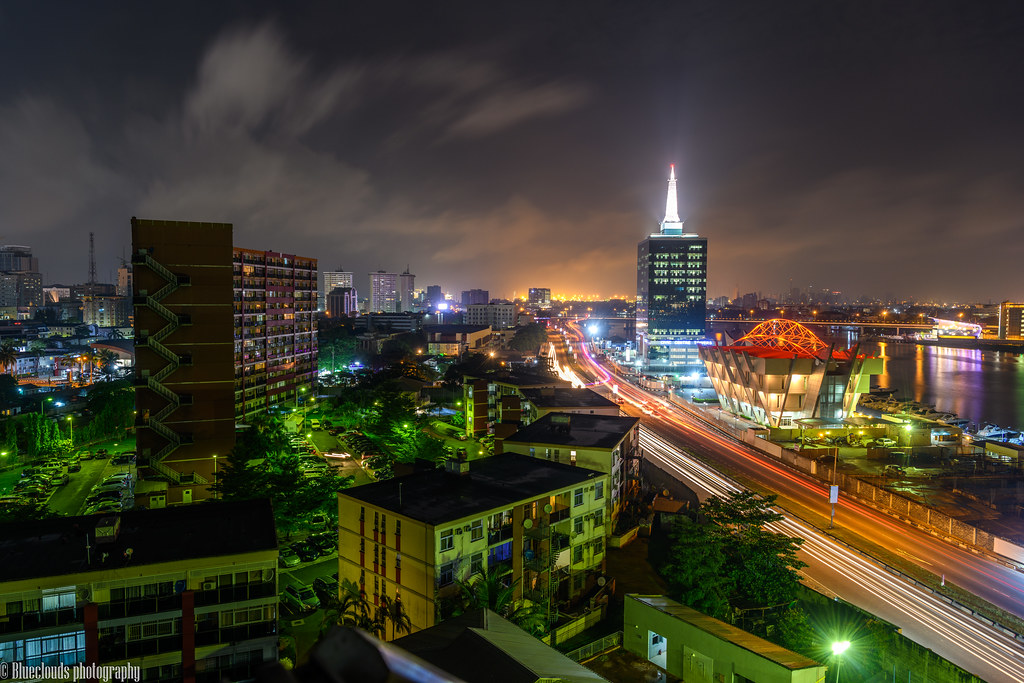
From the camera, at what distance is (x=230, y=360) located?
973 inches

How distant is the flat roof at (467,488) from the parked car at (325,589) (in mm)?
2683

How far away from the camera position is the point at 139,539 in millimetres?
11789

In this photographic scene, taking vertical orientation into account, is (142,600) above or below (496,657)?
below

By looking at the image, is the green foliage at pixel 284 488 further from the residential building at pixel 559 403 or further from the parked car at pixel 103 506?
the residential building at pixel 559 403

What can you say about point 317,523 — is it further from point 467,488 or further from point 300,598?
point 467,488

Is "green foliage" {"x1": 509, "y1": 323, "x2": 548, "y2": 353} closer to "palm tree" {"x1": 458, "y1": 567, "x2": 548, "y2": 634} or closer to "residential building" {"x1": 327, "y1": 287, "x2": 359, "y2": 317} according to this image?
"residential building" {"x1": 327, "y1": 287, "x2": 359, "y2": 317}

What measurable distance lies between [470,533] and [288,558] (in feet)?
25.0

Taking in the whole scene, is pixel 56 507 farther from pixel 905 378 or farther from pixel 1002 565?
pixel 905 378

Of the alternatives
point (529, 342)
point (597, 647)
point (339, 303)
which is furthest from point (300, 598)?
point (339, 303)

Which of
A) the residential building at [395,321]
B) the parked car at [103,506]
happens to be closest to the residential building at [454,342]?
the residential building at [395,321]

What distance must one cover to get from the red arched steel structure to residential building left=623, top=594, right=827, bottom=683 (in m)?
36.8

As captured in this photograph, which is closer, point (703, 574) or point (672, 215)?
point (703, 574)

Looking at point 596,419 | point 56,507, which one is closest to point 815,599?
point 596,419

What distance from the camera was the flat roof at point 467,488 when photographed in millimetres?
14781
